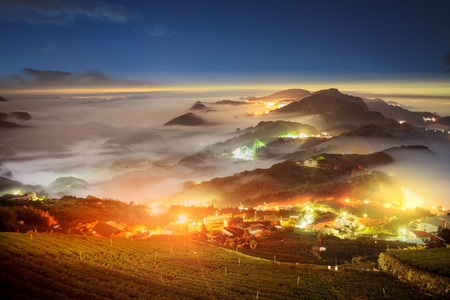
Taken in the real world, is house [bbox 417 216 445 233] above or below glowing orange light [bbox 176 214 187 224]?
above

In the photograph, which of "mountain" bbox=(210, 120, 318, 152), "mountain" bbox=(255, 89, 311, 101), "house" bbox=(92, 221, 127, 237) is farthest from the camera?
"mountain" bbox=(255, 89, 311, 101)

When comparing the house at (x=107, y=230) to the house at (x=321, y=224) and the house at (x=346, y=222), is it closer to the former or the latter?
the house at (x=321, y=224)

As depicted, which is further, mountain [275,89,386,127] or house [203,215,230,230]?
mountain [275,89,386,127]

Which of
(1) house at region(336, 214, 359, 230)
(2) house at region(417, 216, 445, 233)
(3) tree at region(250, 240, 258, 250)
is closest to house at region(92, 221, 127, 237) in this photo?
(3) tree at region(250, 240, 258, 250)

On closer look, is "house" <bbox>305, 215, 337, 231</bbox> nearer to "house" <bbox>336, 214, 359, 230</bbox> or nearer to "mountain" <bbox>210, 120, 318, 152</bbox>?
"house" <bbox>336, 214, 359, 230</bbox>

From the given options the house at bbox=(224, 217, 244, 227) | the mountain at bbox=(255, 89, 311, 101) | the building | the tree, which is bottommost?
the house at bbox=(224, 217, 244, 227)

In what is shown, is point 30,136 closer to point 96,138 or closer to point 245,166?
point 96,138
